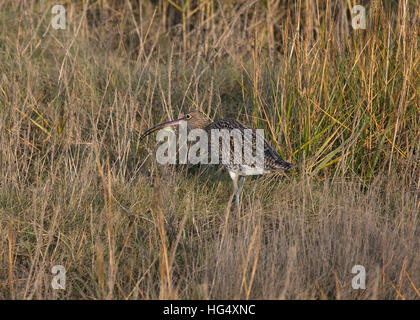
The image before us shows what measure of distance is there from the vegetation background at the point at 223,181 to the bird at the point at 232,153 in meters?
0.14

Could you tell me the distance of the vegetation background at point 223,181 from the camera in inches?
137

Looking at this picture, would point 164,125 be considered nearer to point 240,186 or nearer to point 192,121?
point 192,121

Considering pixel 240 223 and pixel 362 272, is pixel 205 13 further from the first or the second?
pixel 362 272

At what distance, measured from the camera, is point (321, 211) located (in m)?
4.07

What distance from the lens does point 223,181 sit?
4.91 m

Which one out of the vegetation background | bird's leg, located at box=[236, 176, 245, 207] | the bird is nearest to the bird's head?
the bird

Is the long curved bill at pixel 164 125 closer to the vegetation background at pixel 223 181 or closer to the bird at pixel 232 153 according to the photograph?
the bird at pixel 232 153

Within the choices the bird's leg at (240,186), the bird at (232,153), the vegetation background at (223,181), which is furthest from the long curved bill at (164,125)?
the bird's leg at (240,186)

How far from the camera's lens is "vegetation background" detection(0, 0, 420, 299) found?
3.47m

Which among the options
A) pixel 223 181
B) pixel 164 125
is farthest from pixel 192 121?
pixel 223 181

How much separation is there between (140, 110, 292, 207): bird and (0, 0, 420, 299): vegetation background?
0.46 feet

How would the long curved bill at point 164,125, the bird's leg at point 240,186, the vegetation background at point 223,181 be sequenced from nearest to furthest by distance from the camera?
the vegetation background at point 223,181, the bird's leg at point 240,186, the long curved bill at point 164,125

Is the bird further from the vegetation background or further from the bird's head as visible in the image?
the vegetation background

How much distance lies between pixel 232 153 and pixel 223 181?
14.0 inches
